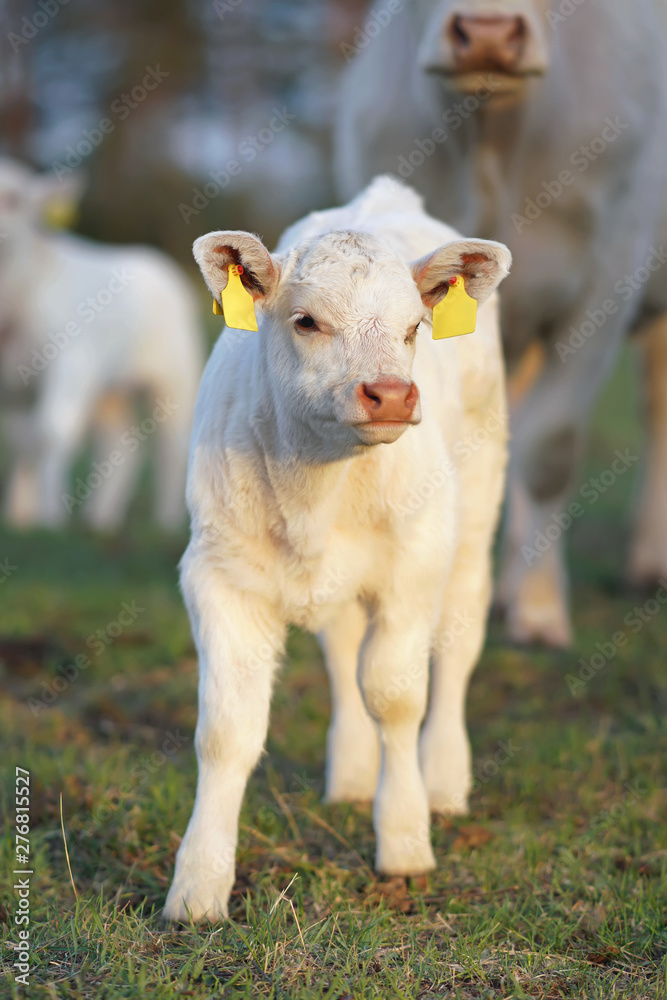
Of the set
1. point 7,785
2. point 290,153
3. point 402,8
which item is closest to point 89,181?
point 290,153

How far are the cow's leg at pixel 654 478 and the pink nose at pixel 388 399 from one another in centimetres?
430

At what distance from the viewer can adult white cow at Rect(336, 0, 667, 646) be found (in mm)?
5062

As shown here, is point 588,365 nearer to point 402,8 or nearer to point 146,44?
point 402,8

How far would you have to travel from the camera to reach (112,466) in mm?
9906

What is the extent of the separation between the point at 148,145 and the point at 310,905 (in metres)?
22.8

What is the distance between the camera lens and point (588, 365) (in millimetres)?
A: 5512

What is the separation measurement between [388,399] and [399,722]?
1.02 meters

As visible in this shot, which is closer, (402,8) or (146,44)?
(402,8)

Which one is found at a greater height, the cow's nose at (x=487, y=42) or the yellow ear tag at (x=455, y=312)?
the cow's nose at (x=487, y=42)

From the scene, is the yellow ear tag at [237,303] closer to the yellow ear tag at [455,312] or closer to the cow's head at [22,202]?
the yellow ear tag at [455,312]

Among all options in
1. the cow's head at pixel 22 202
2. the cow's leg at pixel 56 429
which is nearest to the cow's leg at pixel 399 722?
the cow's leg at pixel 56 429

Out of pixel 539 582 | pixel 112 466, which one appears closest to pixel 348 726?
pixel 539 582

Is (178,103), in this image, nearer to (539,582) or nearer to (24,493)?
(24,493)

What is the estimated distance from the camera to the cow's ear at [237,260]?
9.55ft
